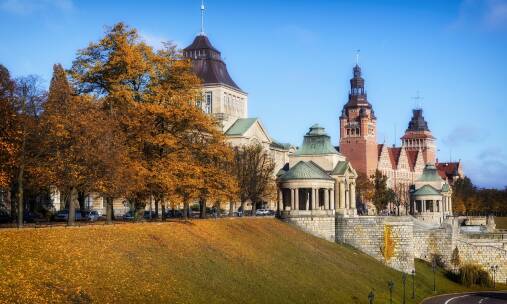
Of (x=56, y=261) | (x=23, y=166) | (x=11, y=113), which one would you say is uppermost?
(x=11, y=113)

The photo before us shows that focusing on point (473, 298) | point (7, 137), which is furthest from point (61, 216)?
point (473, 298)

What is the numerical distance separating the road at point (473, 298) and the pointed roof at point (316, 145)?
24299 mm

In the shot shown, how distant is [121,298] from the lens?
3675 cm

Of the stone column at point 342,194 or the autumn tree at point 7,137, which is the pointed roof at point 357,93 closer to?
the stone column at point 342,194

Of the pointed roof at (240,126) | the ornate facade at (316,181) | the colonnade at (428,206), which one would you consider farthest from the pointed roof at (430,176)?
the ornate facade at (316,181)

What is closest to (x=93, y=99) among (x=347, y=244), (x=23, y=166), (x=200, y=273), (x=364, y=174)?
(x=23, y=166)

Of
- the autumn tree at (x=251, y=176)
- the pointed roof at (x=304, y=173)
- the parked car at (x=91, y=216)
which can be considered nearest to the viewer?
the parked car at (x=91, y=216)

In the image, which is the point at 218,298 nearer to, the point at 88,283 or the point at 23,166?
the point at 88,283

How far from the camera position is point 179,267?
45344 mm

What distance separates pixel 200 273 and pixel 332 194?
1622 inches

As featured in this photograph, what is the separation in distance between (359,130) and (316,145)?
89807 mm

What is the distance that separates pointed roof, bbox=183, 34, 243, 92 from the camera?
421ft

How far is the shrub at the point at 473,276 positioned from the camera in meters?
84.5

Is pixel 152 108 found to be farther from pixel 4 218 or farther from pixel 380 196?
pixel 380 196
